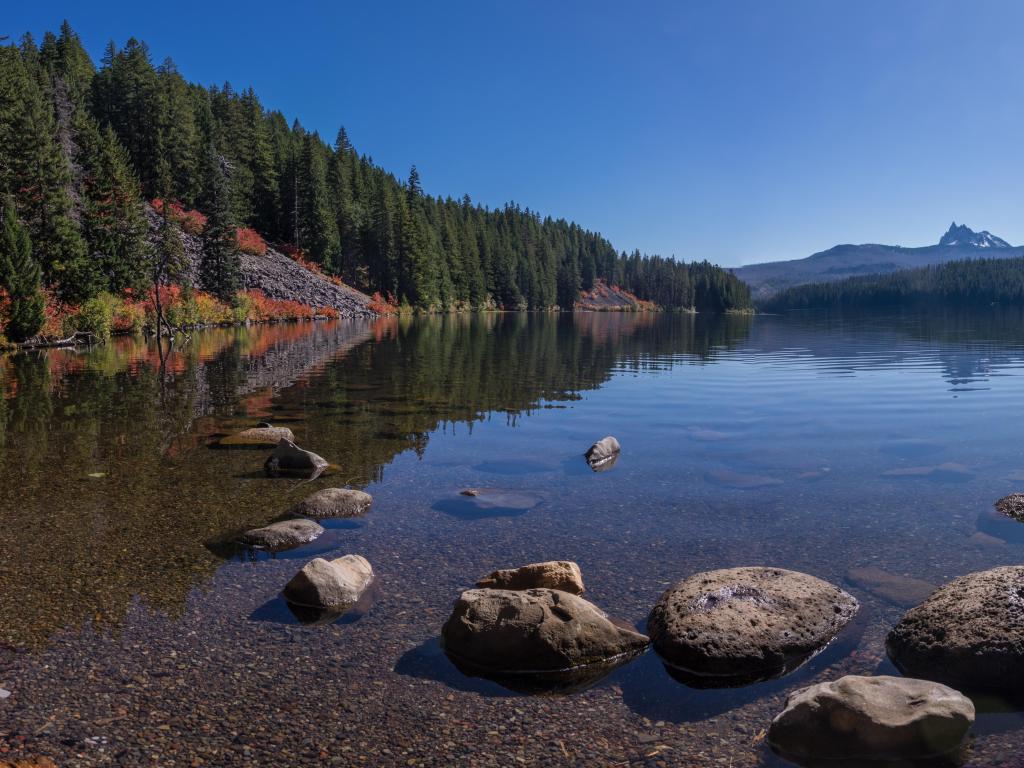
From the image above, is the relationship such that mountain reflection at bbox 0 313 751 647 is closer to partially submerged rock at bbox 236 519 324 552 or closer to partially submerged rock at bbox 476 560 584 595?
partially submerged rock at bbox 236 519 324 552

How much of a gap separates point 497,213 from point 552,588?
19190cm

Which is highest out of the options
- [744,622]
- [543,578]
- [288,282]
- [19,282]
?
[288,282]

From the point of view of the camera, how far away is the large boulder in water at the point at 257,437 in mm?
→ 15836

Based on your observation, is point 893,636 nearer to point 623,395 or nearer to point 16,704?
point 16,704

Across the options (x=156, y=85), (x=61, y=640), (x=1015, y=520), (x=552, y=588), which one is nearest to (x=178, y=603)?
(x=61, y=640)

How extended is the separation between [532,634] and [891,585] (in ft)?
15.9

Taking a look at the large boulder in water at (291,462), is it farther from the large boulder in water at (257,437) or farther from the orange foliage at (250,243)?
the orange foliage at (250,243)

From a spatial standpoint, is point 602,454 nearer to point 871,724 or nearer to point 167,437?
point 871,724

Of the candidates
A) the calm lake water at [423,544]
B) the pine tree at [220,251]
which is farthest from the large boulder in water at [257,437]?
the pine tree at [220,251]

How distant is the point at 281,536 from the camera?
9.62 metres

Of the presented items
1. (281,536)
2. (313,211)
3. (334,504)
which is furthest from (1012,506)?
(313,211)

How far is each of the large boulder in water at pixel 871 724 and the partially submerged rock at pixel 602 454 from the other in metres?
9.03

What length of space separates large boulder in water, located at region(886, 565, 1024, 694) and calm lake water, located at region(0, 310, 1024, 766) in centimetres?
35

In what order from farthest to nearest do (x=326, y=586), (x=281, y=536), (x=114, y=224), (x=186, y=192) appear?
1. (x=186, y=192)
2. (x=114, y=224)
3. (x=281, y=536)
4. (x=326, y=586)
